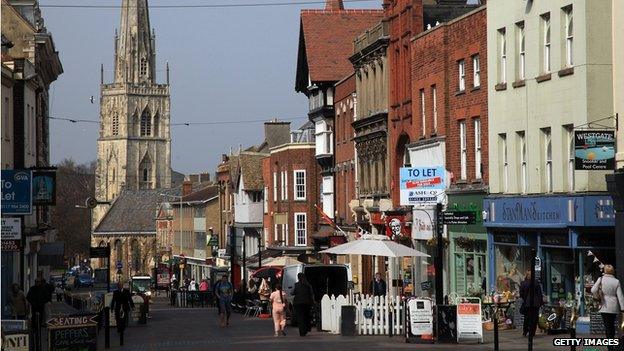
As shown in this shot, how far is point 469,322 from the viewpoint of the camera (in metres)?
30.3

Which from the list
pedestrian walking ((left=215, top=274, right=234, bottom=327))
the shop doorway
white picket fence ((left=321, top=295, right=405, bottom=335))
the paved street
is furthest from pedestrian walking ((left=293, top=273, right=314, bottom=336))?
pedestrian walking ((left=215, top=274, right=234, bottom=327))

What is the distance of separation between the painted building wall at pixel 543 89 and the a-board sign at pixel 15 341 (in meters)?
15.4

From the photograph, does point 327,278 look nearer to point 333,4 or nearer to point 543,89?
point 543,89

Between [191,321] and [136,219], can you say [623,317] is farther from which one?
[136,219]

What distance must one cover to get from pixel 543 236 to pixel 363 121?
2394 centimetres

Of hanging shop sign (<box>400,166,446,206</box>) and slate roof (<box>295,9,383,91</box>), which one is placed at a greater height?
slate roof (<box>295,9,383,91</box>)

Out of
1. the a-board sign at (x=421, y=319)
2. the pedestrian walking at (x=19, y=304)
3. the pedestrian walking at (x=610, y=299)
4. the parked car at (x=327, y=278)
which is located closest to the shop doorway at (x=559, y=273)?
the a-board sign at (x=421, y=319)

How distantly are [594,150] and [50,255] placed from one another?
2896cm

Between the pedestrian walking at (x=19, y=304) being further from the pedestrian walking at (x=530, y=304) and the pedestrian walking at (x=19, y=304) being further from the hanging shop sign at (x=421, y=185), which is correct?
the pedestrian walking at (x=530, y=304)

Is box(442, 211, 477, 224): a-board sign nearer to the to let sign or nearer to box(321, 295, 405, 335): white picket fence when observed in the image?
box(321, 295, 405, 335): white picket fence

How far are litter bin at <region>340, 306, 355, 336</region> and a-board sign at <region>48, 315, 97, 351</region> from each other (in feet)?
26.3

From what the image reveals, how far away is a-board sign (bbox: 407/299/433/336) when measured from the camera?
3116 centimetres

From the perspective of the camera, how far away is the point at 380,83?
2261 inches

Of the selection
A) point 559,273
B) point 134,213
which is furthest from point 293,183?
point 134,213
